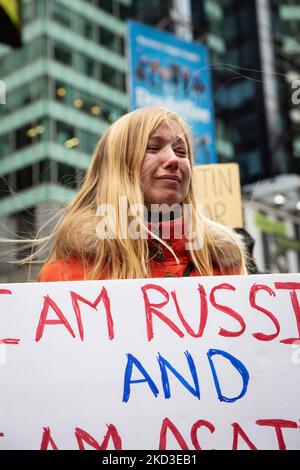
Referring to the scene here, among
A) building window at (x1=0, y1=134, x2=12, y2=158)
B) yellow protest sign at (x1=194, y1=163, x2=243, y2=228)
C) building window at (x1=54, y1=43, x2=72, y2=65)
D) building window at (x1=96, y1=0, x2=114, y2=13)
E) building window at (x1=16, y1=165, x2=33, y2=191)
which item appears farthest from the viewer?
building window at (x1=96, y1=0, x2=114, y2=13)

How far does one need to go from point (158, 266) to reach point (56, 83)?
26866 millimetres

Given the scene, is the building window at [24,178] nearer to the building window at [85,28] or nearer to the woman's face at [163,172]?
the building window at [85,28]

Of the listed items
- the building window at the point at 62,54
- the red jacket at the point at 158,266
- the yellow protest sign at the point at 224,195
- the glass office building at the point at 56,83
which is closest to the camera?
the red jacket at the point at 158,266

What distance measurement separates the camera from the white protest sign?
4.59 feet

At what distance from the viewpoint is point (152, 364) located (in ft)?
4.74

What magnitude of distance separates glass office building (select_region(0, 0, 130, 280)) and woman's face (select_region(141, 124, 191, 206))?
900 inches

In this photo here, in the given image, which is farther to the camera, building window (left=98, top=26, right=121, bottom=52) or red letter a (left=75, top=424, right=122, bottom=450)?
building window (left=98, top=26, right=121, bottom=52)

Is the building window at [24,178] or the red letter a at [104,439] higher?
the building window at [24,178]

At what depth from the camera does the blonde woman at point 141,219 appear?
1.69m

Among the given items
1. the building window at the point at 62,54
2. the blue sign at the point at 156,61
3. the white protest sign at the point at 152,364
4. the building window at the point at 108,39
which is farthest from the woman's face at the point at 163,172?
the building window at the point at 108,39

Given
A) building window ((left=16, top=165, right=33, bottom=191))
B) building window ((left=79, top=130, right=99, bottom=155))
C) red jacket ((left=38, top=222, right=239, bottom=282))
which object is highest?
building window ((left=79, top=130, right=99, bottom=155))

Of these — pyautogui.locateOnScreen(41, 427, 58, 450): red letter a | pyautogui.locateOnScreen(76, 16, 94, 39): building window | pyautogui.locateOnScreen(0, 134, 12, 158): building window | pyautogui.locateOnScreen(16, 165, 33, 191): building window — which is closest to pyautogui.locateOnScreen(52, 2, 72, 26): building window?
pyautogui.locateOnScreen(76, 16, 94, 39): building window

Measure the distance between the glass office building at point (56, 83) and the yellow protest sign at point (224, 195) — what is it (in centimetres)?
2227

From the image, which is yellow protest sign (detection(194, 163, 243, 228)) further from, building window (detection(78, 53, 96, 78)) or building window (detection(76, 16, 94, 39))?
building window (detection(76, 16, 94, 39))
